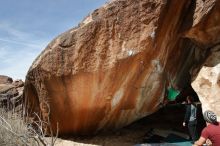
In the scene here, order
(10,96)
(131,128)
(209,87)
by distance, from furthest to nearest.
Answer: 1. (10,96)
2. (131,128)
3. (209,87)

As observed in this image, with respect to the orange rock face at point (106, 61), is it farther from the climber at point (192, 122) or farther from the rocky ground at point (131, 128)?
the climber at point (192, 122)

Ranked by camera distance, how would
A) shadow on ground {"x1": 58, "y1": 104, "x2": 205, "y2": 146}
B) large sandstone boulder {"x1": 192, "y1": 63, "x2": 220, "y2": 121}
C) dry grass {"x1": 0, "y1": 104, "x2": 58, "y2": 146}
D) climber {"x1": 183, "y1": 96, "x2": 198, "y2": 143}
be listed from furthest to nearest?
1. shadow on ground {"x1": 58, "y1": 104, "x2": 205, "y2": 146}
2. climber {"x1": 183, "y1": 96, "x2": 198, "y2": 143}
3. large sandstone boulder {"x1": 192, "y1": 63, "x2": 220, "y2": 121}
4. dry grass {"x1": 0, "y1": 104, "x2": 58, "y2": 146}

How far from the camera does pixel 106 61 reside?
706 cm

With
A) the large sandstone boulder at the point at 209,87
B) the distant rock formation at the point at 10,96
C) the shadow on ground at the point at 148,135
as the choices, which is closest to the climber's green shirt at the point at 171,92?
the shadow on ground at the point at 148,135

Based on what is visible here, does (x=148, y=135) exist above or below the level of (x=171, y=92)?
below

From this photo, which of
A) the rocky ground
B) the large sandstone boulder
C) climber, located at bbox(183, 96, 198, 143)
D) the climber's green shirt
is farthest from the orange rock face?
climber, located at bbox(183, 96, 198, 143)

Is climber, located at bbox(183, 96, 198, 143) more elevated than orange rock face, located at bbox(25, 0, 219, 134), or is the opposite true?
orange rock face, located at bbox(25, 0, 219, 134)

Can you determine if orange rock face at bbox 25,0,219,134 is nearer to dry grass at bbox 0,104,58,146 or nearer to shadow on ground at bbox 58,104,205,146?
shadow on ground at bbox 58,104,205,146

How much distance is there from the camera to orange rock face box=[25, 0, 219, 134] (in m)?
7.05

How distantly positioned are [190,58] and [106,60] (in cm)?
215

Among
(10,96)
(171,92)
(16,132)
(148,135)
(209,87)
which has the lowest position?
(148,135)

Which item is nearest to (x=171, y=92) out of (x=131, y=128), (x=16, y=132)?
(x=131, y=128)

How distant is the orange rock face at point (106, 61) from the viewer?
7.05 metres

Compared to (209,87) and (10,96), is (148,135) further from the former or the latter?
(10,96)
